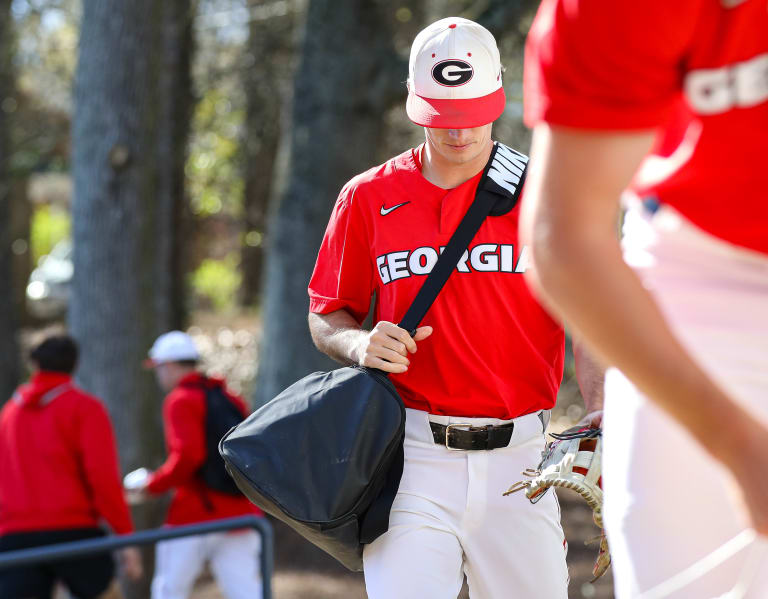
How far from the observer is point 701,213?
1424mm

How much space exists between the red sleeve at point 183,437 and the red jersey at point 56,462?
1.33ft

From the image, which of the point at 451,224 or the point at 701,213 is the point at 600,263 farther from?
the point at 451,224

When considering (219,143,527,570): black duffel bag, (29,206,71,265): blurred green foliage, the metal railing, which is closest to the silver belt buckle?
(219,143,527,570): black duffel bag

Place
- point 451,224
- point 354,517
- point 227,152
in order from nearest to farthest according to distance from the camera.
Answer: point 354,517 → point 451,224 → point 227,152

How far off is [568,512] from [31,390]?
255 inches

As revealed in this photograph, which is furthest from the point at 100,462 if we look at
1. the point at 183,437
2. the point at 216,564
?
the point at 216,564

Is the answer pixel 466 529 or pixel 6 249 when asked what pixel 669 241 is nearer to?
pixel 466 529

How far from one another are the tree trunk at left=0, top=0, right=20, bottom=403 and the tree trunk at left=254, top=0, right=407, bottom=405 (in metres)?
3.46

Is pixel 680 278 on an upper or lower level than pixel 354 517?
upper

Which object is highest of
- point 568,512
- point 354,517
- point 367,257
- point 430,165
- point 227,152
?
point 430,165

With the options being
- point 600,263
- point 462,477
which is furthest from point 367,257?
point 600,263

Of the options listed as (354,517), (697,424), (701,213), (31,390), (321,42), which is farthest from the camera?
(321,42)

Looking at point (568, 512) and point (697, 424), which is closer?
point (697, 424)

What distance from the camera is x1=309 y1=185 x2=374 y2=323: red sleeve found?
332cm
